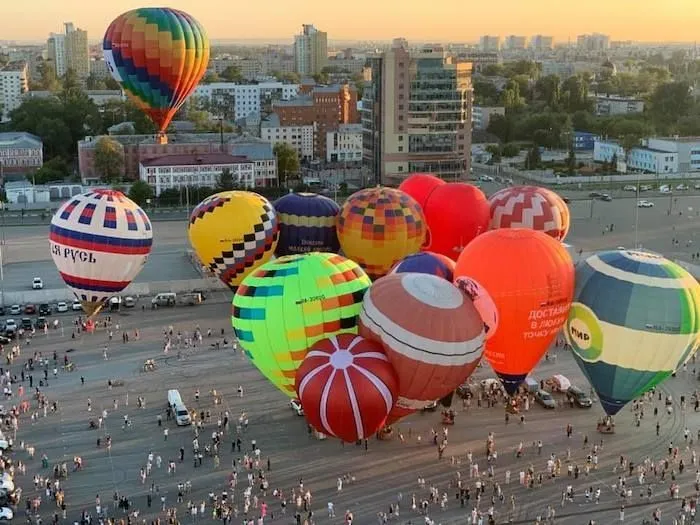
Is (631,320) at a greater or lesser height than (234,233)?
lesser

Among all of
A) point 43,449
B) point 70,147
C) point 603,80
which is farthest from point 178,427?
point 603,80

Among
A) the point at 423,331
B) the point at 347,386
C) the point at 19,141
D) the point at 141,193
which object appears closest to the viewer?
the point at 347,386

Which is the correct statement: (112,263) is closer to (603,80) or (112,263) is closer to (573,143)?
(573,143)

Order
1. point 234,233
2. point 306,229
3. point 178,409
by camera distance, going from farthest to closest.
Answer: point 306,229 → point 234,233 → point 178,409

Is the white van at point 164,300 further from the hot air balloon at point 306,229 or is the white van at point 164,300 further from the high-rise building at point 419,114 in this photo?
the high-rise building at point 419,114

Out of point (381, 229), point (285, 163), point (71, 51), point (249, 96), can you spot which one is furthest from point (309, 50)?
point (381, 229)

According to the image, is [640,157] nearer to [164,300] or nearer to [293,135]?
[293,135]
